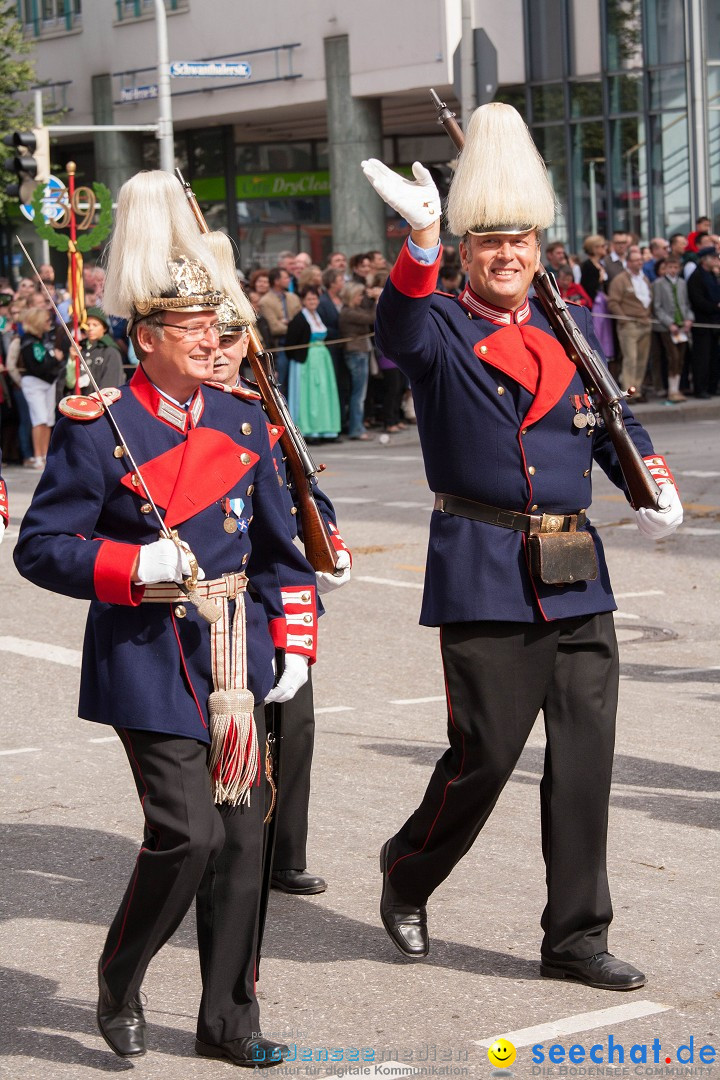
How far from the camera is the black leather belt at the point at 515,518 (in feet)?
15.6

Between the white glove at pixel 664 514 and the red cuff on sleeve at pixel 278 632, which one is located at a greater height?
the white glove at pixel 664 514

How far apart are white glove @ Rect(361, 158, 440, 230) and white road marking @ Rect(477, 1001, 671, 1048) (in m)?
1.99

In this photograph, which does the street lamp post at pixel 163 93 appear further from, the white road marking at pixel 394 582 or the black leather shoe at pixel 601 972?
the black leather shoe at pixel 601 972

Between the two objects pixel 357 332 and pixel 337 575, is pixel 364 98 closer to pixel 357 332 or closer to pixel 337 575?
pixel 357 332

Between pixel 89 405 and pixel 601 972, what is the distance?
6.43ft

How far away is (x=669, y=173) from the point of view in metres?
28.7

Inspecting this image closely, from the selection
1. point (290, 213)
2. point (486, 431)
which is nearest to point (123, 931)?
point (486, 431)

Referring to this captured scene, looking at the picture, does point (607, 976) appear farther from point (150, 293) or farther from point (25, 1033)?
point (150, 293)

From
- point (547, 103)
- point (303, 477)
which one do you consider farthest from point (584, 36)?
point (303, 477)

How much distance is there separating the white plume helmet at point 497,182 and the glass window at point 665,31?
80.9 feet

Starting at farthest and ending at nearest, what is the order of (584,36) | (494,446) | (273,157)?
(273,157)
(584,36)
(494,446)

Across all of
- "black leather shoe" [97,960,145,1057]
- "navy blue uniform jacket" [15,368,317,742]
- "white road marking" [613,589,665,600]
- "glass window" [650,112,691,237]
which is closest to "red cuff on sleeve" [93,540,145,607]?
"navy blue uniform jacket" [15,368,317,742]

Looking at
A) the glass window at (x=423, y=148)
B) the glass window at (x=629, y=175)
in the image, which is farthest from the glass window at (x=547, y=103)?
the glass window at (x=423, y=148)

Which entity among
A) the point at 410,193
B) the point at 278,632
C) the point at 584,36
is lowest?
the point at 278,632
